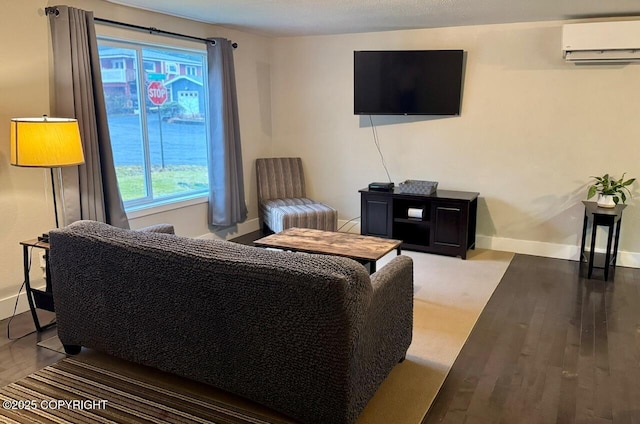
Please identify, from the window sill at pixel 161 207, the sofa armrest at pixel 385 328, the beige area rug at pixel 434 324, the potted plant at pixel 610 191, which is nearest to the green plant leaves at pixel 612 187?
the potted plant at pixel 610 191

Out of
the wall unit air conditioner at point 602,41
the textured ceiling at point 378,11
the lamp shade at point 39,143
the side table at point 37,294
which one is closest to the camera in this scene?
the lamp shade at point 39,143

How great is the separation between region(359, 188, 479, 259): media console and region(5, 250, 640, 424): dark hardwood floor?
30.9 inches

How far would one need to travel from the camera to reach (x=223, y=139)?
5.04 meters

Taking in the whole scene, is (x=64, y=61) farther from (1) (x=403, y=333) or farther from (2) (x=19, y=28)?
(1) (x=403, y=333)

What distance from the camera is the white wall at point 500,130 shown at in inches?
177

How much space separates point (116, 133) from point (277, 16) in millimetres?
1746

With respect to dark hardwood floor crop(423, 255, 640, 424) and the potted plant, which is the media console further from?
the potted plant

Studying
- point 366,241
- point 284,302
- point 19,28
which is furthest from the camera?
point 366,241

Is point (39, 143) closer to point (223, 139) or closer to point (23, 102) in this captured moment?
point (23, 102)

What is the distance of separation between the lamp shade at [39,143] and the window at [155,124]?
1250 mm

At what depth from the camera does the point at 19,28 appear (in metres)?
3.32

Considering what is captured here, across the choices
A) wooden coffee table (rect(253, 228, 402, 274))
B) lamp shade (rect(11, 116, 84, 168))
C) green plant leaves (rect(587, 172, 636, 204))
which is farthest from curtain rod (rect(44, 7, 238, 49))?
green plant leaves (rect(587, 172, 636, 204))

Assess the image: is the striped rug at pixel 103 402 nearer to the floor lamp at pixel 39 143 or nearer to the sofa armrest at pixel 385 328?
the sofa armrest at pixel 385 328

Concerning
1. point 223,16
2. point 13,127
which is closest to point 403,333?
point 13,127
